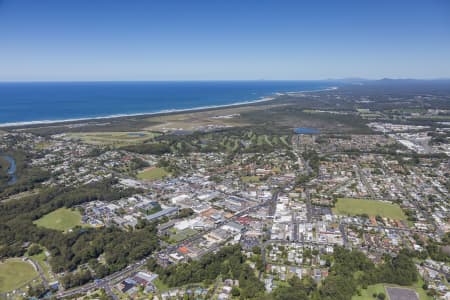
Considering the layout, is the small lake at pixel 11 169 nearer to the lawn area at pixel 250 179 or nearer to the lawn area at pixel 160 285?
the lawn area at pixel 160 285

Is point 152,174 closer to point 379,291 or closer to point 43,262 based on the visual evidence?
point 43,262

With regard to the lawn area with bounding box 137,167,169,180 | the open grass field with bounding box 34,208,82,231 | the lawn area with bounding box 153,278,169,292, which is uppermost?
the lawn area with bounding box 137,167,169,180

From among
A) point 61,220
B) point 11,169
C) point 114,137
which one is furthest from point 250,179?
point 114,137

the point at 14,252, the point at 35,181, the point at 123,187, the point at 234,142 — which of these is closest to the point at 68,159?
the point at 35,181

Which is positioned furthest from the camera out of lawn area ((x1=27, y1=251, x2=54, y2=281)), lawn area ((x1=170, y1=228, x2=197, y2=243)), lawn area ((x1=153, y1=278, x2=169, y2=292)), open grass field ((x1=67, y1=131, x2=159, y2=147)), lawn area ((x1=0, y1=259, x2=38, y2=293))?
open grass field ((x1=67, y1=131, x2=159, y2=147))

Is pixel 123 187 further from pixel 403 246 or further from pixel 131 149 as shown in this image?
pixel 403 246

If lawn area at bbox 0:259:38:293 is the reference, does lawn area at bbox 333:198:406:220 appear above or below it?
above

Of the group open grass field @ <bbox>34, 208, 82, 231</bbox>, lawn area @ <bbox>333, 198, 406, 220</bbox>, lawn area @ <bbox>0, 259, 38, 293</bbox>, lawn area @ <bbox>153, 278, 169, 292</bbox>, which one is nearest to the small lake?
open grass field @ <bbox>34, 208, 82, 231</bbox>

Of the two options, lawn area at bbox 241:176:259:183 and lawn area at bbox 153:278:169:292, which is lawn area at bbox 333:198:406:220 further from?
lawn area at bbox 153:278:169:292
